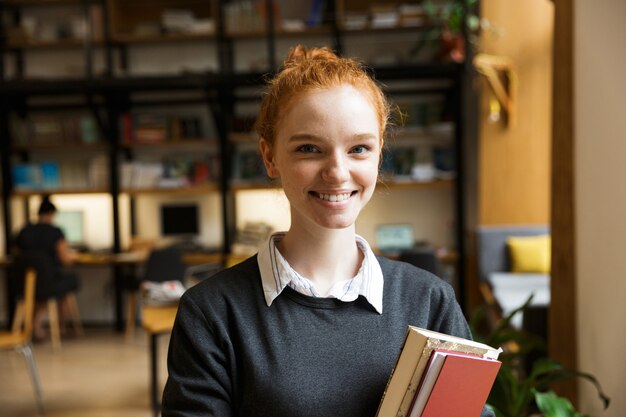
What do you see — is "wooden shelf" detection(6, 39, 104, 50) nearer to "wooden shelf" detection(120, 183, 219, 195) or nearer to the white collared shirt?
"wooden shelf" detection(120, 183, 219, 195)

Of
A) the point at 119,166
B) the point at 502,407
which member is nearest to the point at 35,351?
the point at 119,166

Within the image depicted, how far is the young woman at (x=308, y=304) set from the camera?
1215 mm

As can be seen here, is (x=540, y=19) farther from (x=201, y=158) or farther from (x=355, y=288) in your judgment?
(x=355, y=288)

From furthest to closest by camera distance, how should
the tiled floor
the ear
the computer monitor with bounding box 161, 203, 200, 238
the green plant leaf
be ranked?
the computer monitor with bounding box 161, 203, 200, 238 < the tiled floor < the green plant leaf < the ear

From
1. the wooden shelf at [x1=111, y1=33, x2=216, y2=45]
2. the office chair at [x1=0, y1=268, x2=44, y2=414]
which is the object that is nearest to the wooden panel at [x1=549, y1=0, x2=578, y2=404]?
the office chair at [x1=0, y1=268, x2=44, y2=414]

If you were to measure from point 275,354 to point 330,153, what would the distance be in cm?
33

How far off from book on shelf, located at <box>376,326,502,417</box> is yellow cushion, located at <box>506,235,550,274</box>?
593 cm

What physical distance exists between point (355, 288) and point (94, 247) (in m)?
7.51

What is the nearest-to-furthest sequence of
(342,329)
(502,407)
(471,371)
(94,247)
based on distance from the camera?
(471,371) < (342,329) < (502,407) < (94,247)

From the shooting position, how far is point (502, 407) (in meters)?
2.88

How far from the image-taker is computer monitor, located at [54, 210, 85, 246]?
830 centimetres

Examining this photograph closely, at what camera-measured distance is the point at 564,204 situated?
330cm

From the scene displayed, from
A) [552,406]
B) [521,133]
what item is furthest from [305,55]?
[521,133]

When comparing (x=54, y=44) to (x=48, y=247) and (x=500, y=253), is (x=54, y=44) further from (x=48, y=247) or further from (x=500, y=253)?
(x=500, y=253)
